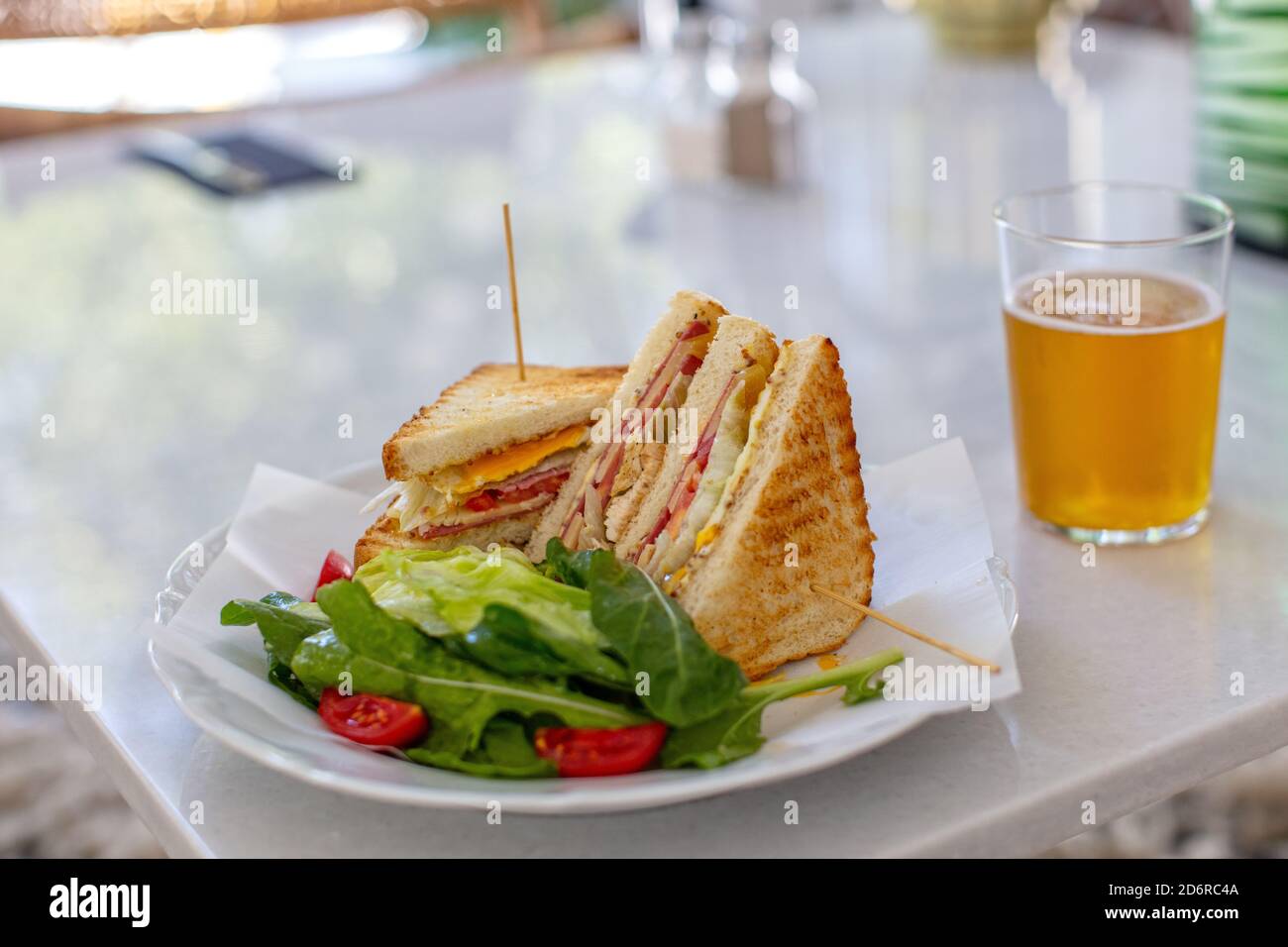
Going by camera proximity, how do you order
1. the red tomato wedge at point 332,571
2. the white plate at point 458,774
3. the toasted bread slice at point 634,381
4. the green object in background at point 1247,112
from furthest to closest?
the green object in background at point 1247,112 < the toasted bread slice at point 634,381 < the red tomato wedge at point 332,571 < the white plate at point 458,774

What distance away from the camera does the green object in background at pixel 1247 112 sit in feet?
7.36

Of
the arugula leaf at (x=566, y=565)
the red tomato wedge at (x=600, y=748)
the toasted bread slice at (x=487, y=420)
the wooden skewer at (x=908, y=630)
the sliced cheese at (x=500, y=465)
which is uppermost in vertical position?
the toasted bread slice at (x=487, y=420)

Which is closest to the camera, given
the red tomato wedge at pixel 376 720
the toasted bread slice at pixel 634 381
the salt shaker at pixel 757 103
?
the red tomato wedge at pixel 376 720

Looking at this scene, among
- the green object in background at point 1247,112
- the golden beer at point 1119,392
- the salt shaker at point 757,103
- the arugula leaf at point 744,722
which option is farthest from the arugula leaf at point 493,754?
the salt shaker at point 757,103

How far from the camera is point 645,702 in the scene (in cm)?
114

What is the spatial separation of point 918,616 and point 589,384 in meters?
0.51

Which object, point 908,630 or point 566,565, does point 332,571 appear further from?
point 908,630

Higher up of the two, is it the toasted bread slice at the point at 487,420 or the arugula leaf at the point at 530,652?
the toasted bread slice at the point at 487,420

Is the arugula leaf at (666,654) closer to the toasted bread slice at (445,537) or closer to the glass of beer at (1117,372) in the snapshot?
the toasted bread slice at (445,537)

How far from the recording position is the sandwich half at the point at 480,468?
1.52m

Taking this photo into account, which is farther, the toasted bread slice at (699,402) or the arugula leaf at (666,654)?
the toasted bread slice at (699,402)

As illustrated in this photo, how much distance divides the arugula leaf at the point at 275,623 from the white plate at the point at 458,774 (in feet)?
0.11

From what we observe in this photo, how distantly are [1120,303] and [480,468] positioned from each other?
717 mm

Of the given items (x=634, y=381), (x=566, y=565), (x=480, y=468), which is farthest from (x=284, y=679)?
(x=634, y=381)
